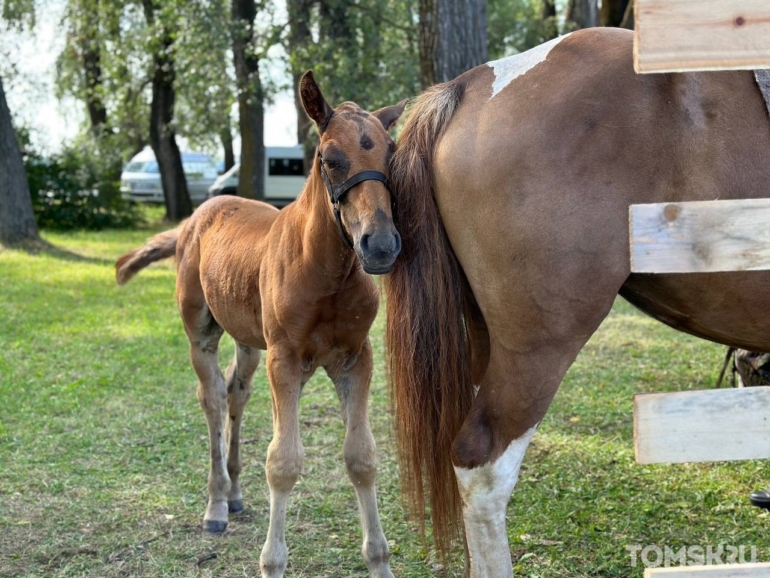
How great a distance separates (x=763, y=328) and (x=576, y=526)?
1.62 metres

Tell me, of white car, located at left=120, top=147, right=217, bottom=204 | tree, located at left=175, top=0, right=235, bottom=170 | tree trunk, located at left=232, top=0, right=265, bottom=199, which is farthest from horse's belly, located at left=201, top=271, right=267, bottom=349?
white car, located at left=120, top=147, right=217, bottom=204

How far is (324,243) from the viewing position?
118 inches

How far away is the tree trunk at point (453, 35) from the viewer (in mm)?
7168

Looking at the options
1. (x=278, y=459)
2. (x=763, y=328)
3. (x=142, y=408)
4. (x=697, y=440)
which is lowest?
(x=142, y=408)

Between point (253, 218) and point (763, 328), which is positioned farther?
point (253, 218)

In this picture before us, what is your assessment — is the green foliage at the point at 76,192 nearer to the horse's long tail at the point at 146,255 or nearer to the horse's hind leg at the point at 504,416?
the horse's long tail at the point at 146,255

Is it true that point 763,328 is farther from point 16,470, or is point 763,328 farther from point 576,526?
point 16,470

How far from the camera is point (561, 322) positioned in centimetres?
231

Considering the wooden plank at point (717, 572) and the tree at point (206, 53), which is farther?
the tree at point (206, 53)

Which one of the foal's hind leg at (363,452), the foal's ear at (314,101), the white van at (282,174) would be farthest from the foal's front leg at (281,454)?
the white van at (282,174)

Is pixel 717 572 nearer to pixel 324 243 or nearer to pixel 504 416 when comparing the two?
pixel 504 416

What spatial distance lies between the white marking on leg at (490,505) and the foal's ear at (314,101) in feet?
4.46

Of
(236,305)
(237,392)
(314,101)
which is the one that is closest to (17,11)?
(237,392)

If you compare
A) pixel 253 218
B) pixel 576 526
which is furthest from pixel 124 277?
pixel 576 526
